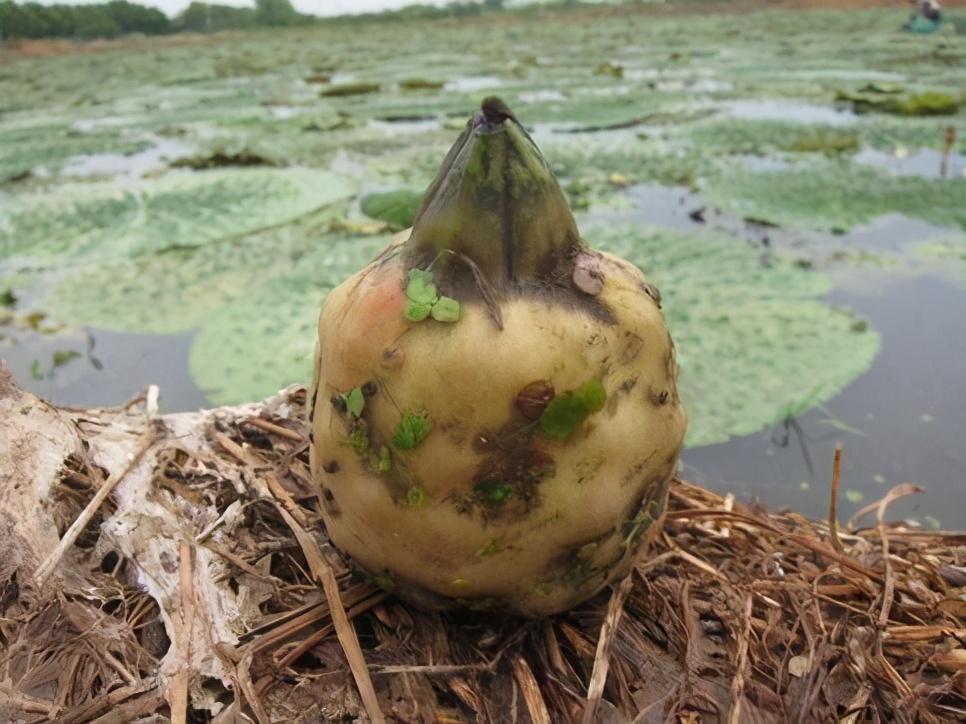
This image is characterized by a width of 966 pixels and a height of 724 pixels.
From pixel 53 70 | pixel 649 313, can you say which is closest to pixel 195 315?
pixel 649 313

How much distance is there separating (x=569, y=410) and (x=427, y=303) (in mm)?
203

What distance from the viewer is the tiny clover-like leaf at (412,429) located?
0.91 meters

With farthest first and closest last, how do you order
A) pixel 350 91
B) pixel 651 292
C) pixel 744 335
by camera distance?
1. pixel 350 91
2. pixel 744 335
3. pixel 651 292

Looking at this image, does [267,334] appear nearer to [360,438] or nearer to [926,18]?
[360,438]

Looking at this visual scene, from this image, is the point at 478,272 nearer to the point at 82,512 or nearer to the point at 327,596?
the point at 327,596

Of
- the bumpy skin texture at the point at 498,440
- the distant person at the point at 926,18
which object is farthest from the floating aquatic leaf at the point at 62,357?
the distant person at the point at 926,18

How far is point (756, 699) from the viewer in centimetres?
100

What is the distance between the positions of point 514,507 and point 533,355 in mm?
179

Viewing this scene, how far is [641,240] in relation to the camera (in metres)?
3.35

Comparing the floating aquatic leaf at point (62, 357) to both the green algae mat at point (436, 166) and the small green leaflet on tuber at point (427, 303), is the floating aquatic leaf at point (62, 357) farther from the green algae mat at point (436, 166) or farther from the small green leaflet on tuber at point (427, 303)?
the small green leaflet on tuber at point (427, 303)

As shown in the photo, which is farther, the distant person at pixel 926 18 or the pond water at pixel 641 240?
the distant person at pixel 926 18

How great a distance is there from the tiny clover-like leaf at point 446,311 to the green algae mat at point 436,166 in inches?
59.3

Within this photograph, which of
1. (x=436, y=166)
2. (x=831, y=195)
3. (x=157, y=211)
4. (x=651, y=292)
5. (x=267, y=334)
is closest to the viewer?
(x=651, y=292)

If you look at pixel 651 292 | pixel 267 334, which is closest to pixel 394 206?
pixel 267 334
